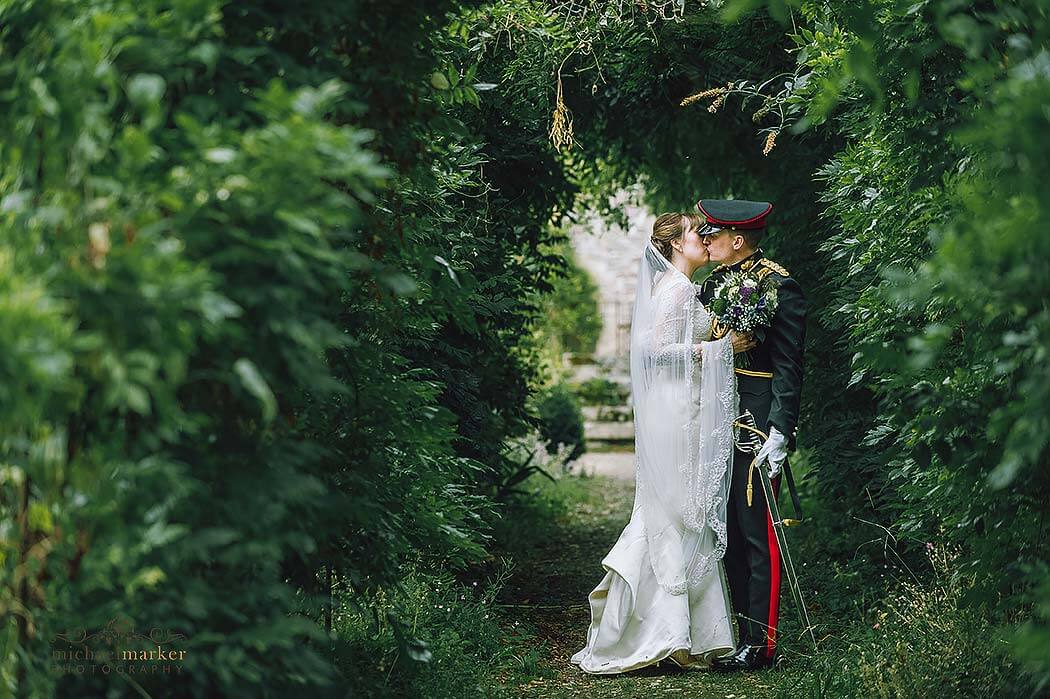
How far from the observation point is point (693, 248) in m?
5.38

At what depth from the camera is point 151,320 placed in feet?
6.95

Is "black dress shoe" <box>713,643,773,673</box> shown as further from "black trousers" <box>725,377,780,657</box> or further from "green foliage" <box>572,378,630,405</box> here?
"green foliage" <box>572,378,630,405</box>

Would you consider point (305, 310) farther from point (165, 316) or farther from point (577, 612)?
point (577, 612)

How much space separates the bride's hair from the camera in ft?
17.8

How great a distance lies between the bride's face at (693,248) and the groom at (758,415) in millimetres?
33

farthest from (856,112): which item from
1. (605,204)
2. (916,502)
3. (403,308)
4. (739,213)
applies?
(605,204)

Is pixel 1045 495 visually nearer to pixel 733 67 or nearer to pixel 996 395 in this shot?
pixel 996 395

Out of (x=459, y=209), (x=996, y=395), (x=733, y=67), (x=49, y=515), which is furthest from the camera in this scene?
(x=733, y=67)

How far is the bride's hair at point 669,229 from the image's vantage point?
5418 mm

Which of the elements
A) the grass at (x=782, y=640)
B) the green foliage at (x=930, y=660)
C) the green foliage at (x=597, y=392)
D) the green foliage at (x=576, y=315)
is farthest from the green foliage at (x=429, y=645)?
the green foliage at (x=576, y=315)

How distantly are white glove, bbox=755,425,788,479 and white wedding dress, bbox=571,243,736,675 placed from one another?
17 centimetres

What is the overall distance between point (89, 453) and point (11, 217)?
510mm

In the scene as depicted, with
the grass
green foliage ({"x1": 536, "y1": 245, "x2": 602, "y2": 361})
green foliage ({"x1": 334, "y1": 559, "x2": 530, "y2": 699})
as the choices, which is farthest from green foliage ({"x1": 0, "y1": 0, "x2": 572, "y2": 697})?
green foliage ({"x1": 536, "y1": 245, "x2": 602, "y2": 361})

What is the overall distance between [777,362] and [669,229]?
0.83m
